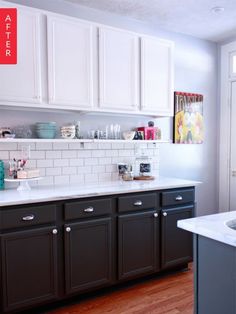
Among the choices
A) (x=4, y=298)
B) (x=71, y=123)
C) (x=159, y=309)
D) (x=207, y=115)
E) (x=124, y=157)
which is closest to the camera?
(x=4, y=298)

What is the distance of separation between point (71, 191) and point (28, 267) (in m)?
0.69

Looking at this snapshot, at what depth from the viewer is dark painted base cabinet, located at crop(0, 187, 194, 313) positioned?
2.19 m

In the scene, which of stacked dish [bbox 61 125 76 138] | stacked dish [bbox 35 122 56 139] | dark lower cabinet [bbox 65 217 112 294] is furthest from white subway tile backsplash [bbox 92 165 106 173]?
dark lower cabinet [bbox 65 217 112 294]

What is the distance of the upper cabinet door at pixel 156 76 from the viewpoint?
3125mm

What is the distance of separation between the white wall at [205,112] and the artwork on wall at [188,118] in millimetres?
93

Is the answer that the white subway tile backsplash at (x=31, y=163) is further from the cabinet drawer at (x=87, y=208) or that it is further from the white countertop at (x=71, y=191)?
the cabinet drawer at (x=87, y=208)

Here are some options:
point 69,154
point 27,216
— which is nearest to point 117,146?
point 69,154

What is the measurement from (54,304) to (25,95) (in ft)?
5.89

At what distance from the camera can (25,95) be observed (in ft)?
8.20

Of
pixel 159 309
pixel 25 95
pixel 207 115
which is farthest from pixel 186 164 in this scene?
pixel 25 95

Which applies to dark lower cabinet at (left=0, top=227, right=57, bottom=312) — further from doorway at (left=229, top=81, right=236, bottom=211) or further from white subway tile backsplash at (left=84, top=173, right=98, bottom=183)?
doorway at (left=229, top=81, right=236, bottom=211)

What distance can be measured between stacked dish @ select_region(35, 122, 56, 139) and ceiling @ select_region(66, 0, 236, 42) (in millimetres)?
1334

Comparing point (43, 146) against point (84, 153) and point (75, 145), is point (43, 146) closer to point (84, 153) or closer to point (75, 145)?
point (75, 145)

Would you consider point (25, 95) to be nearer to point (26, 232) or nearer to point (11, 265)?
point (26, 232)
